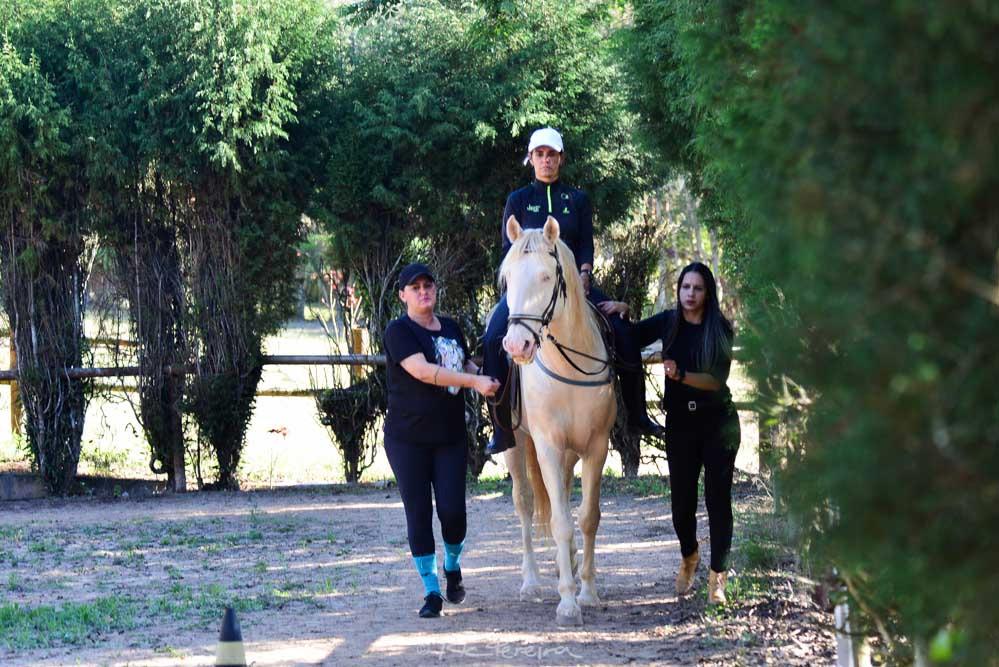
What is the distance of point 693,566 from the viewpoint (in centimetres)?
769

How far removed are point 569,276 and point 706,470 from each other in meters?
1.37

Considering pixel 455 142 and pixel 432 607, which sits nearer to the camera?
pixel 432 607

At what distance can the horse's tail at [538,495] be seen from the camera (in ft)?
26.7

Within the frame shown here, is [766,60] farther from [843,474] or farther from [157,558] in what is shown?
[157,558]

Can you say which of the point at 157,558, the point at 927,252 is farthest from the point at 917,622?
the point at 157,558

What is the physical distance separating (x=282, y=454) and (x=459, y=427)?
9062 millimetres

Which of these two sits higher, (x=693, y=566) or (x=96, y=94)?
(x=96, y=94)

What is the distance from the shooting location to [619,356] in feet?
24.8

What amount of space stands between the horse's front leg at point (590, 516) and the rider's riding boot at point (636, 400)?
1.55 ft

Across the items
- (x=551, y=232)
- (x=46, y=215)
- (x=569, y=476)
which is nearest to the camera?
(x=551, y=232)

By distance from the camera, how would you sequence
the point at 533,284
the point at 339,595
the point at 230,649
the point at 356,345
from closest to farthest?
the point at 230,649, the point at 533,284, the point at 339,595, the point at 356,345

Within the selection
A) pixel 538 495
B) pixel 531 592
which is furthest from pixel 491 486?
pixel 531 592

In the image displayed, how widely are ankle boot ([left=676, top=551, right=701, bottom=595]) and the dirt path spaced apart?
8 centimetres

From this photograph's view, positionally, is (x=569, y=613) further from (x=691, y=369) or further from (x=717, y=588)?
(x=691, y=369)
